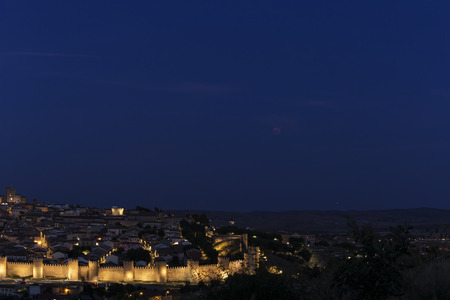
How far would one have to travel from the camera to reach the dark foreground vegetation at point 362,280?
598cm

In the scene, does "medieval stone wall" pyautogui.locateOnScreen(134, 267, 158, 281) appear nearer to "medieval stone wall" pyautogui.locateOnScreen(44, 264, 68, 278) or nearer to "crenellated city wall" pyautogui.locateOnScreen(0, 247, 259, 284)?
"crenellated city wall" pyautogui.locateOnScreen(0, 247, 259, 284)

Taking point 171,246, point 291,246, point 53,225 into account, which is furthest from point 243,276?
point 53,225

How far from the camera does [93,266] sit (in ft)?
88.6

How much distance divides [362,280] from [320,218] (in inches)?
3037

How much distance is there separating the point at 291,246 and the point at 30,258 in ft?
52.4

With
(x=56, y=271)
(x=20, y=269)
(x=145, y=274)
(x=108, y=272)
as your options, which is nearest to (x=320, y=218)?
(x=145, y=274)

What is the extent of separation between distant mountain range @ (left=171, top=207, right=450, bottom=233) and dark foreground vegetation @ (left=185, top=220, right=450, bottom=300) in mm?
59589

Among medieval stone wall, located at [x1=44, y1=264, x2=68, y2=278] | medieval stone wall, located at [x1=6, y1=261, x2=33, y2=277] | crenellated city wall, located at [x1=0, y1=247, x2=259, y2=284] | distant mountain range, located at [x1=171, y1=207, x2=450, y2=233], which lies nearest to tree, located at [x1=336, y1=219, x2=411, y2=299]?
crenellated city wall, located at [x1=0, y1=247, x2=259, y2=284]

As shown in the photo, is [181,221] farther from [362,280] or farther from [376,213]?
[376,213]

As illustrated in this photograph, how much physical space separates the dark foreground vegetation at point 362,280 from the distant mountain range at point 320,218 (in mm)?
59589

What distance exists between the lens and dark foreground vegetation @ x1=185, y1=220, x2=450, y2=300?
5980 mm

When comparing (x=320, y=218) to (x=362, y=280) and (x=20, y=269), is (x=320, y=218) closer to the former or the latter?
(x=20, y=269)

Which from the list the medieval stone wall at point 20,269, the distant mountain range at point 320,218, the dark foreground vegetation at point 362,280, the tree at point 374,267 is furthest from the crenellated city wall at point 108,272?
the distant mountain range at point 320,218

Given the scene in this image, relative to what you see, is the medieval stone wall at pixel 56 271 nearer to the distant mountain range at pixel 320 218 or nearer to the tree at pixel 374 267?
the tree at pixel 374 267
